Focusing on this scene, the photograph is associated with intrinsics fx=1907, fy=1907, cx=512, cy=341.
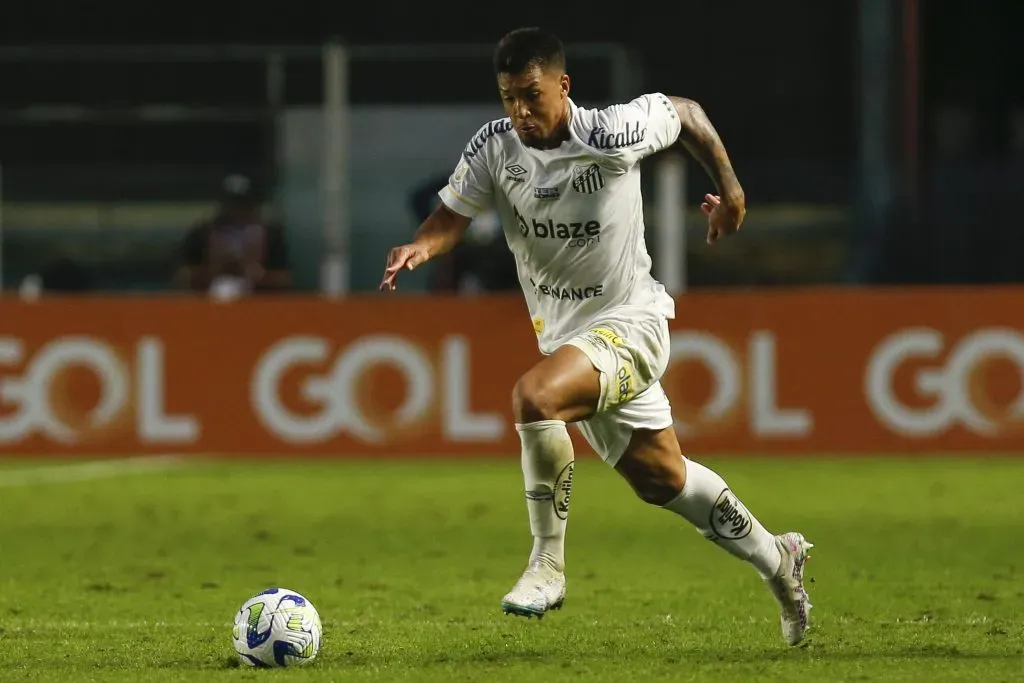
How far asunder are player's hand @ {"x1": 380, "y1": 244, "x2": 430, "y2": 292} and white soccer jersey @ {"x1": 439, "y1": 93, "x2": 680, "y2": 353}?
290 millimetres

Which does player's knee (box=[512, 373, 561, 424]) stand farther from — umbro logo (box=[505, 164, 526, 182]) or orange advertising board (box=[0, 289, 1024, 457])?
orange advertising board (box=[0, 289, 1024, 457])

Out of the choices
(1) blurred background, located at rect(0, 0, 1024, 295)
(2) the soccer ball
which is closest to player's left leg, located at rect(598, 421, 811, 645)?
(2) the soccer ball

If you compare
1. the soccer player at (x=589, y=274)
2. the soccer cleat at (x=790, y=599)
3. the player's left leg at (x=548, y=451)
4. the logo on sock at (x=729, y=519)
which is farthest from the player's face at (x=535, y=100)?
the soccer cleat at (x=790, y=599)

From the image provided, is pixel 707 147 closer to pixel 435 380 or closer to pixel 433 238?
pixel 433 238

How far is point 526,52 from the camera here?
639 cm

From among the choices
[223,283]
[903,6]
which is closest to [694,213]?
[903,6]

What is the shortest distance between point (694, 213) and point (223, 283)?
507 cm

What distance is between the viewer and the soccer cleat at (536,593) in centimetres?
622

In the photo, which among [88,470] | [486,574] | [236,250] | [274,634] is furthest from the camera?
[236,250]

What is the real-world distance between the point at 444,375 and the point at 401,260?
26.8 ft

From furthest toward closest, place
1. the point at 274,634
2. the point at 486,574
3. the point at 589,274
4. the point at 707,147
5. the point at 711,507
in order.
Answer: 1. the point at 486,574
2. the point at 707,147
3. the point at 589,274
4. the point at 711,507
5. the point at 274,634

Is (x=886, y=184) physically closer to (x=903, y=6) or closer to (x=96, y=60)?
(x=903, y=6)

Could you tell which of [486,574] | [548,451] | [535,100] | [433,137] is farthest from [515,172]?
[433,137]

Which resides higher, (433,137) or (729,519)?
(433,137)
